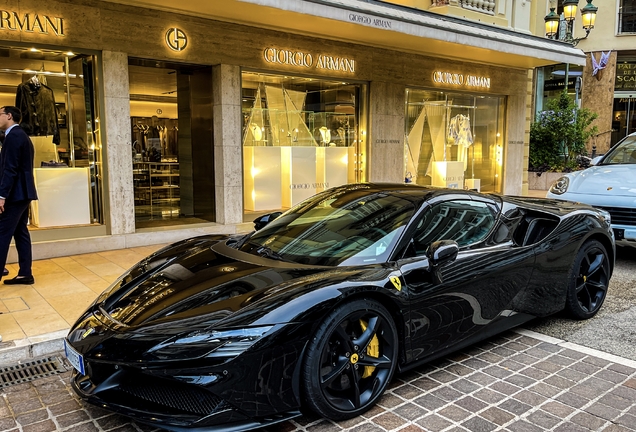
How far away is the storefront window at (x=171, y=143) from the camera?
30.4 ft

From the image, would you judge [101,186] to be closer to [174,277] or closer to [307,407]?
[174,277]

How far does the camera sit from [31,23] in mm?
6934

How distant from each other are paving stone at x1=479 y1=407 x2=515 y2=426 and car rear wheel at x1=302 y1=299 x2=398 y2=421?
60 cm

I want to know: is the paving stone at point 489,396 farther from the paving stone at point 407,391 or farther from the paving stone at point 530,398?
the paving stone at point 407,391

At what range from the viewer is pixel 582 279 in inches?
185

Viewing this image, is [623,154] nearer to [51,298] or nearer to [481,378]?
[481,378]

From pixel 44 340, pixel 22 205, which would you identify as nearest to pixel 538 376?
pixel 44 340

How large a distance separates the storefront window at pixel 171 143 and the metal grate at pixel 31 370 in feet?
16.7

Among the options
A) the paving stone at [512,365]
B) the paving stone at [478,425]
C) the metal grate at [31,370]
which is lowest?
the metal grate at [31,370]

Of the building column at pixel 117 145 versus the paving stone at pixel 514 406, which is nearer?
the paving stone at pixel 514 406

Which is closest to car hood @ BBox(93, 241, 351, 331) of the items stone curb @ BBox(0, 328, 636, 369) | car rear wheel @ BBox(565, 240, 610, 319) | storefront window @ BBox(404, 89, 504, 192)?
stone curb @ BBox(0, 328, 636, 369)

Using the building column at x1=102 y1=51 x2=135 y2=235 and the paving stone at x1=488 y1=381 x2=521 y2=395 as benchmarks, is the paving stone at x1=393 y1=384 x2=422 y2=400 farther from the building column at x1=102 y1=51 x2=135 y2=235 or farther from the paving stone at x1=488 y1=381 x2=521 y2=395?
the building column at x1=102 y1=51 x2=135 y2=235

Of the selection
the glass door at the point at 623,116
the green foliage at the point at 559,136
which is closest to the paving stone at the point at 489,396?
the green foliage at the point at 559,136

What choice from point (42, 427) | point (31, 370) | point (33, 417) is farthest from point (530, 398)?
point (31, 370)
